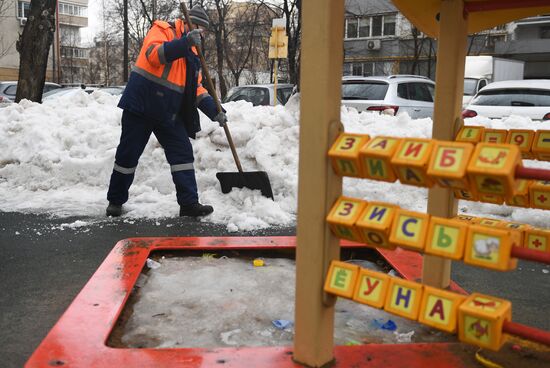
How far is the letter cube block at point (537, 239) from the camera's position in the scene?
205 cm

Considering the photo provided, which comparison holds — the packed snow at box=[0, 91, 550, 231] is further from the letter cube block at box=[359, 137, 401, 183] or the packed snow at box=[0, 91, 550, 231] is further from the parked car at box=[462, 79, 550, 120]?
the letter cube block at box=[359, 137, 401, 183]

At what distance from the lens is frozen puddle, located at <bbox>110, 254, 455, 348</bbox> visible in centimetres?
227

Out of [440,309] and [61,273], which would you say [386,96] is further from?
[440,309]

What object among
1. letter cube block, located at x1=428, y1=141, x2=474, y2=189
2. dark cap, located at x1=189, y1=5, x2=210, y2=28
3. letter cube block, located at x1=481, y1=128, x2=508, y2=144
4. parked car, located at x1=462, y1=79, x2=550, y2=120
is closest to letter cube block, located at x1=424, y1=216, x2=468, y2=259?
letter cube block, located at x1=428, y1=141, x2=474, y2=189

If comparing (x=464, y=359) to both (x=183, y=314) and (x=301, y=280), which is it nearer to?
(x=301, y=280)

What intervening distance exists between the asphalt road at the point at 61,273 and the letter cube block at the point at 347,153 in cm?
159

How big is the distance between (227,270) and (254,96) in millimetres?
11036

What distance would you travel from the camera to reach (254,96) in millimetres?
13828

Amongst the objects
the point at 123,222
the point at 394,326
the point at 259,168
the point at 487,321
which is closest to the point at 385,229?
the point at 487,321

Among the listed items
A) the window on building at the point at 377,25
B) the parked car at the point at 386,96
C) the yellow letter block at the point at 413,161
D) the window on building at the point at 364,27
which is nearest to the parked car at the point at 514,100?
the parked car at the point at 386,96

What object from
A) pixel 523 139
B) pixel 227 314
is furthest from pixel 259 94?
pixel 523 139

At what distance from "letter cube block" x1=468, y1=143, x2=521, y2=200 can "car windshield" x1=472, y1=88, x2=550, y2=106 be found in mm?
9487

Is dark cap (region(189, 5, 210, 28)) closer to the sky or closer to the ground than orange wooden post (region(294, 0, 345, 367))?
closer to the sky

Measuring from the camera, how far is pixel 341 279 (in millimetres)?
1755
